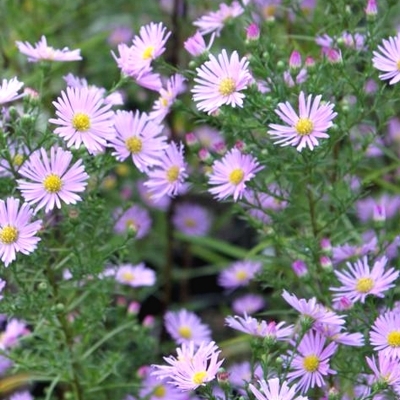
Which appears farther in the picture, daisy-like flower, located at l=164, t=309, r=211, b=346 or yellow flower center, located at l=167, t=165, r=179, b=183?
daisy-like flower, located at l=164, t=309, r=211, b=346

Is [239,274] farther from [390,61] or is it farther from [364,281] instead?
[390,61]

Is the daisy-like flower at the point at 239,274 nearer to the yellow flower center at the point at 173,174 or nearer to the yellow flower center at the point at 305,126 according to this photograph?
the yellow flower center at the point at 173,174

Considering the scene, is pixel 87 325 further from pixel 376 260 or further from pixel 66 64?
pixel 66 64

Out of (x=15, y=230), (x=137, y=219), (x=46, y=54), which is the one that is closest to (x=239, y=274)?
(x=137, y=219)

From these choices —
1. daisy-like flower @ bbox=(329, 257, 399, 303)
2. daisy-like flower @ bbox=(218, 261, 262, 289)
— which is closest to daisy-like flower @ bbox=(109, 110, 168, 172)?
daisy-like flower @ bbox=(329, 257, 399, 303)

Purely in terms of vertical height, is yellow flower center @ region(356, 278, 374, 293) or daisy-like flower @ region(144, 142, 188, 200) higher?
daisy-like flower @ region(144, 142, 188, 200)

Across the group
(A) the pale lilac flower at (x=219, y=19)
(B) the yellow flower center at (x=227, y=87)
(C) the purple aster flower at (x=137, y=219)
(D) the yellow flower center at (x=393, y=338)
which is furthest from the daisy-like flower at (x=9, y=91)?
(C) the purple aster flower at (x=137, y=219)

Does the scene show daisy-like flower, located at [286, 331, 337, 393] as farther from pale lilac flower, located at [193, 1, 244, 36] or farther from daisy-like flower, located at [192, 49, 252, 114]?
pale lilac flower, located at [193, 1, 244, 36]
